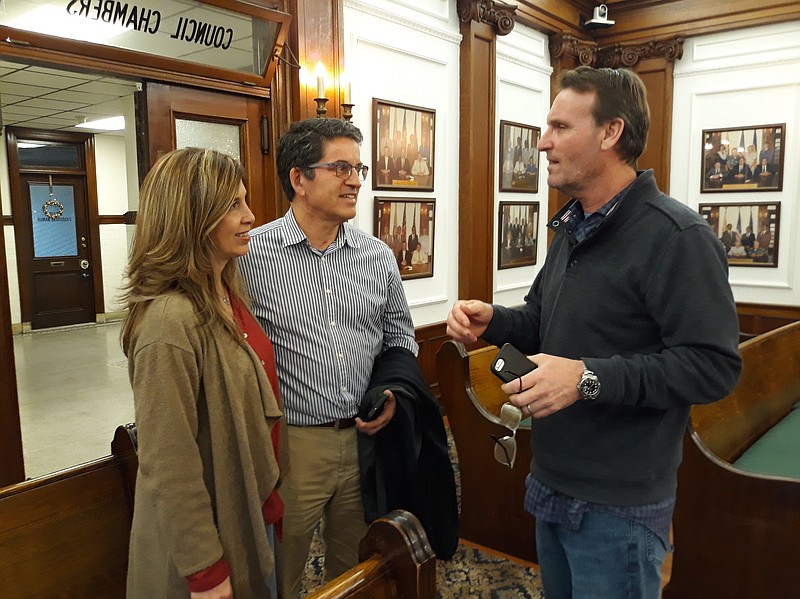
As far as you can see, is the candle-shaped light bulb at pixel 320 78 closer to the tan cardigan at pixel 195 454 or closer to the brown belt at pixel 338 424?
the brown belt at pixel 338 424

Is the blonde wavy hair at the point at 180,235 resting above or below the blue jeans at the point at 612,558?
above

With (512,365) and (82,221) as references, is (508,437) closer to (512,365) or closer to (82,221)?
(512,365)

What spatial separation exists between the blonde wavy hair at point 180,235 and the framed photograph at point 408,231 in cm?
328

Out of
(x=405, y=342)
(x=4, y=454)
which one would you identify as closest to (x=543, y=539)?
(x=405, y=342)

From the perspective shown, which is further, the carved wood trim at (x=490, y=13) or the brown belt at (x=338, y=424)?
the carved wood trim at (x=490, y=13)

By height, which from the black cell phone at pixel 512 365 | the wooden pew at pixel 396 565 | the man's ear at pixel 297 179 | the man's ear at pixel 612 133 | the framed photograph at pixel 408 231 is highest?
the man's ear at pixel 612 133

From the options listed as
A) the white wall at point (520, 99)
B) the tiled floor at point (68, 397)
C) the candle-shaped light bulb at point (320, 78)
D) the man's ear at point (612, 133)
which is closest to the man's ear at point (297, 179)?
the man's ear at point (612, 133)

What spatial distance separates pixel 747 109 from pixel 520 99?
237 cm

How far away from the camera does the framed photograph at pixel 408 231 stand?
16.3 ft

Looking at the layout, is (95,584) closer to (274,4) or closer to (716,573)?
(716,573)

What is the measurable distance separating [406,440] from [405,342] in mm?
373

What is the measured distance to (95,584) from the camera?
71.0 inches

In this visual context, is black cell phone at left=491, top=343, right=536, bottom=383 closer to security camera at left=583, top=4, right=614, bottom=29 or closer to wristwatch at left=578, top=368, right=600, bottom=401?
wristwatch at left=578, top=368, right=600, bottom=401

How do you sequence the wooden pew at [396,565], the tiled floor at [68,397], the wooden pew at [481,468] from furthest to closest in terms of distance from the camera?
the tiled floor at [68,397], the wooden pew at [481,468], the wooden pew at [396,565]
